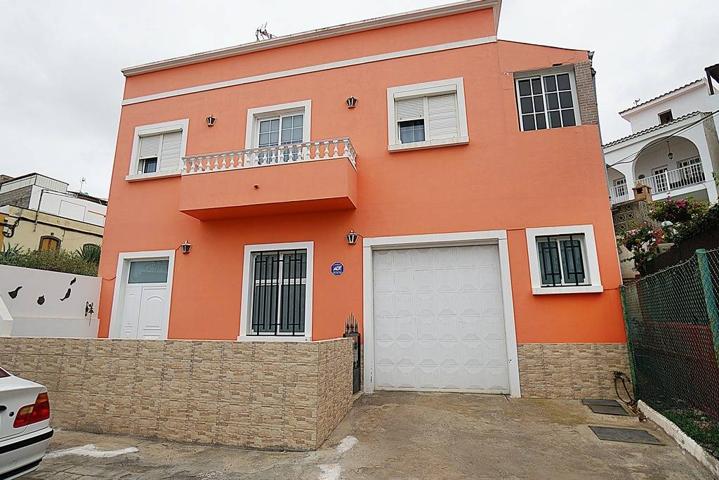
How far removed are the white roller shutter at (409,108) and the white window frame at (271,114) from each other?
6.46 ft

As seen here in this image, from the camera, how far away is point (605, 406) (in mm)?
5508

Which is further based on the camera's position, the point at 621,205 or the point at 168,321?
the point at 621,205

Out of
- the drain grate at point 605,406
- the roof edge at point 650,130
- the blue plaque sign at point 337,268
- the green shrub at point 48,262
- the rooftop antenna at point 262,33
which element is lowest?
the drain grate at point 605,406

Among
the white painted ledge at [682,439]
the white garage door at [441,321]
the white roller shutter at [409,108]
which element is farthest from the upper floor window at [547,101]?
the white painted ledge at [682,439]

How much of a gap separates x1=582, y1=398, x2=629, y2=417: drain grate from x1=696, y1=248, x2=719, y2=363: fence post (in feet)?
8.00

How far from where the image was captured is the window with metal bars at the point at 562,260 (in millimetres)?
6473

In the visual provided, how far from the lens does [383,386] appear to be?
267 inches

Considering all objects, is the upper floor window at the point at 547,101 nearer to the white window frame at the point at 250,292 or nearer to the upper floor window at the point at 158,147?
the white window frame at the point at 250,292

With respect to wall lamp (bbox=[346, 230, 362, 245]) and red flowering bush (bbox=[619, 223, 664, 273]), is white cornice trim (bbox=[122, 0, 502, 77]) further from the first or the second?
red flowering bush (bbox=[619, 223, 664, 273])

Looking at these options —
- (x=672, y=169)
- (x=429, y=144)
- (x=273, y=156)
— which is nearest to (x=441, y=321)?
(x=429, y=144)

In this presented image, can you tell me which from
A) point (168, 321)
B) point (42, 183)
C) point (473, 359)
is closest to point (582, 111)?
point (473, 359)

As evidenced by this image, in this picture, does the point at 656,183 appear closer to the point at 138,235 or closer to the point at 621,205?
the point at 621,205

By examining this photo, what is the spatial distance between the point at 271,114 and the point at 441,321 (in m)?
5.99

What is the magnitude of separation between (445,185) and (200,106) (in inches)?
248
